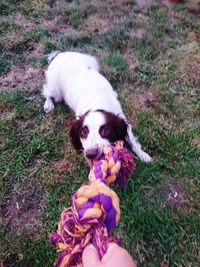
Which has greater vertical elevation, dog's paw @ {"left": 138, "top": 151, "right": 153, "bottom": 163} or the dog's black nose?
the dog's black nose

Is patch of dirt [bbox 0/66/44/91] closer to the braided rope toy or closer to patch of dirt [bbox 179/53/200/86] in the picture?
patch of dirt [bbox 179/53/200/86]

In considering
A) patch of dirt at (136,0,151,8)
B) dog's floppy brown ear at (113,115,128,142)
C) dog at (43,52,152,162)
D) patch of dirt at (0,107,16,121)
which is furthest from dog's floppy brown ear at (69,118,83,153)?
patch of dirt at (136,0,151,8)

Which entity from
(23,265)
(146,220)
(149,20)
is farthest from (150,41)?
(23,265)

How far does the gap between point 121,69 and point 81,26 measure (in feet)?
3.93

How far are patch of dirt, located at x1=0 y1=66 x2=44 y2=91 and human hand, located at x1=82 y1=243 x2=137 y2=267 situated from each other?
3231mm

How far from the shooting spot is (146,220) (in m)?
2.90

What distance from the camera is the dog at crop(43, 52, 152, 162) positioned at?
3.04m

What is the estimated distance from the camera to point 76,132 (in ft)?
10.6

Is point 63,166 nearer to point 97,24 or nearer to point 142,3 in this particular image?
point 97,24

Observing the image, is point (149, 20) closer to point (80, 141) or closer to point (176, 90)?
point (176, 90)

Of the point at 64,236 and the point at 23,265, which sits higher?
the point at 64,236

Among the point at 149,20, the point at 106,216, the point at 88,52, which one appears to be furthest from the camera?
the point at 149,20

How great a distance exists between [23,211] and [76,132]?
0.73 metres

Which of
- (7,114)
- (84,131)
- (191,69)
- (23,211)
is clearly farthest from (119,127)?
(191,69)
